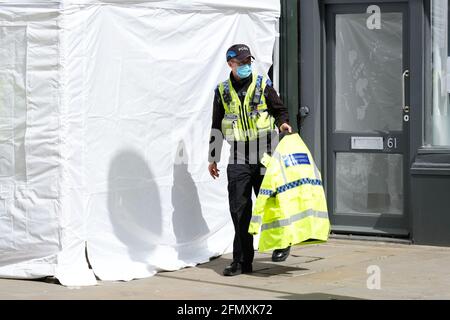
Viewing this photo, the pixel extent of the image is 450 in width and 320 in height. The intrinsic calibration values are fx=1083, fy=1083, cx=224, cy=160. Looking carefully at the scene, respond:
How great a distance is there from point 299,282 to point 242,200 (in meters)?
0.90

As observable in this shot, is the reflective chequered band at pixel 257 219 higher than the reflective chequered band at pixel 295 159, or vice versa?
the reflective chequered band at pixel 295 159

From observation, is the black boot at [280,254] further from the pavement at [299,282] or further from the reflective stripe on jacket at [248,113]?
the reflective stripe on jacket at [248,113]

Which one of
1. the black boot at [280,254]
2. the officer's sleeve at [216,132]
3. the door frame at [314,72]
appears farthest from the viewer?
the door frame at [314,72]

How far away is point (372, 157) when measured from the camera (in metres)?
11.4

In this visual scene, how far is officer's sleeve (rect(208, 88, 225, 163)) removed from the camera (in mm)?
9578

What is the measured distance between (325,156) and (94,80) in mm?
3343

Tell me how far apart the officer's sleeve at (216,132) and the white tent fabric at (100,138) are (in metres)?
0.38

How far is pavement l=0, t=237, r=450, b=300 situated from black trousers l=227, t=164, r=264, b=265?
253 mm

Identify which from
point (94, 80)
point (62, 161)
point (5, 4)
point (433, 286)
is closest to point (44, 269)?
point (62, 161)

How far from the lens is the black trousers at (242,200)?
9.44m

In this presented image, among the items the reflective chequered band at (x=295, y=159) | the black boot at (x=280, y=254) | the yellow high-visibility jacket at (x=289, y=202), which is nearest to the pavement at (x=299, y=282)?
the black boot at (x=280, y=254)

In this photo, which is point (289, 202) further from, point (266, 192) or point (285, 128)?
point (285, 128)

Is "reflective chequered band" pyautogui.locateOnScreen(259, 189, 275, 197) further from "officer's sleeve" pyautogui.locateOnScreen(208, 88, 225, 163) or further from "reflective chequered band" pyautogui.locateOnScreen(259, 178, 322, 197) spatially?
"officer's sleeve" pyautogui.locateOnScreen(208, 88, 225, 163)
